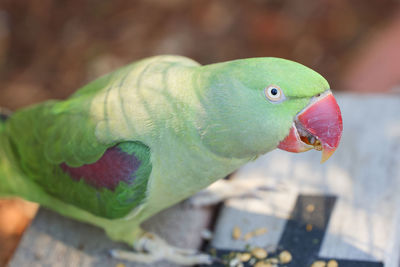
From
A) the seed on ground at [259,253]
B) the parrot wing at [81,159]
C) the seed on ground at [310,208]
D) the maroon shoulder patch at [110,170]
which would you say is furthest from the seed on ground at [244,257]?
the maroon shoulder patch at [110,170]

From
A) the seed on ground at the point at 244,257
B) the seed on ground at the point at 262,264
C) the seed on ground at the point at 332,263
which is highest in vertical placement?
the seed on ground at the point at 332,263

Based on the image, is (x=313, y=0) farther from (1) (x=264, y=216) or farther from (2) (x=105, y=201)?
(2) (x=105, y=201)

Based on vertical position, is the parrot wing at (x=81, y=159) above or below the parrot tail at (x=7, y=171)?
above

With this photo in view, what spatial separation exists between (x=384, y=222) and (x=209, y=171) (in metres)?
1.01

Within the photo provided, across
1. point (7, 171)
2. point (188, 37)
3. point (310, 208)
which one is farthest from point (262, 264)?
point (188, 37)

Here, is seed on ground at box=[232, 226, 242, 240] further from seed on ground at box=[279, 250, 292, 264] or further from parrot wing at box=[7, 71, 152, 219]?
parrot wing at box=[7, 71, 152, 219]

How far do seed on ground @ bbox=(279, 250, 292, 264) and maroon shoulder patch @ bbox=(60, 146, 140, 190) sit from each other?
86 cm

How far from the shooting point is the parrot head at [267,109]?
1.81 m

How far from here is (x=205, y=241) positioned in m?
2.71

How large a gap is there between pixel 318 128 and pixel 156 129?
0.69 m

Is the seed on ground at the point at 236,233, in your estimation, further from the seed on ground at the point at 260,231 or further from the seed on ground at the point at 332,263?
the seed on ground at the point at 332,263

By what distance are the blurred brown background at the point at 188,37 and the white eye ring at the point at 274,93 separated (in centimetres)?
335

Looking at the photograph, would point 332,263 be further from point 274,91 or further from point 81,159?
point 81,159

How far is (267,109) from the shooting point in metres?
1.86
